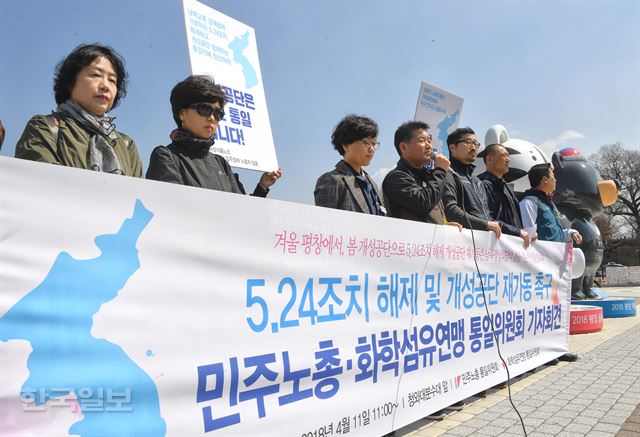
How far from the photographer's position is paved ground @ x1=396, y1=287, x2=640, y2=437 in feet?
10.0

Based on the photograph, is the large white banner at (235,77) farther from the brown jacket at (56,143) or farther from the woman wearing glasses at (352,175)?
the brown jacket at (56,143)

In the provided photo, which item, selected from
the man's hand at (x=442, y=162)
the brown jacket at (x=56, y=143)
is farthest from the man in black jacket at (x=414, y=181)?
the brown jacket at (x=56, y=143)

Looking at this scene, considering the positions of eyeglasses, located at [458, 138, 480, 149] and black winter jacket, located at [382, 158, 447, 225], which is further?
eyeglasses, located at [458, 138, 480, 149]

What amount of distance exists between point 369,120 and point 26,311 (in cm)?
257

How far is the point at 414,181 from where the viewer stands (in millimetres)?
3652

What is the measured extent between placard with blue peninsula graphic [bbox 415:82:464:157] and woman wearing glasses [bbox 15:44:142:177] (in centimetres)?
434

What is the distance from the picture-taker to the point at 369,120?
11.7ft

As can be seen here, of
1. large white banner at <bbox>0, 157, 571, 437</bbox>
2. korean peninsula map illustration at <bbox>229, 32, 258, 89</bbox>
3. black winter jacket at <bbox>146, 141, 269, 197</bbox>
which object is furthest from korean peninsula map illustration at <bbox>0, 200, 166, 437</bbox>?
korean peninsula map illustration at <bbox>229, 32, 258, 89</bbox>

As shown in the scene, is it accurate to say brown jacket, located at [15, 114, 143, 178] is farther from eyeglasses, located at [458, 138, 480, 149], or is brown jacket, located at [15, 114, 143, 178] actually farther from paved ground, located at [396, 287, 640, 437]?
eyeglasses, located at [458, 138, 480, 149]

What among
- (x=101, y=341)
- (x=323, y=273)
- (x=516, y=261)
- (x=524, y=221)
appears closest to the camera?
(x=101, y=341)

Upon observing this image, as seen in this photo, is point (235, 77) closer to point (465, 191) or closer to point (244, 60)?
point (244, 60)

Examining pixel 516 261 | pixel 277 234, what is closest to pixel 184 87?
pixel 277 234

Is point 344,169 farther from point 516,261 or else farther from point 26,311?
point 26,311

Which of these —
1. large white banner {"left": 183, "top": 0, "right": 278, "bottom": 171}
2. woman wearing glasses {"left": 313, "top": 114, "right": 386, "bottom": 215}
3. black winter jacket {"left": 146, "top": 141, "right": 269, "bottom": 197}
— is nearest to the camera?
black winter jacket {"left": 146, "top": 141, "right": 269, "bottom": 197}
